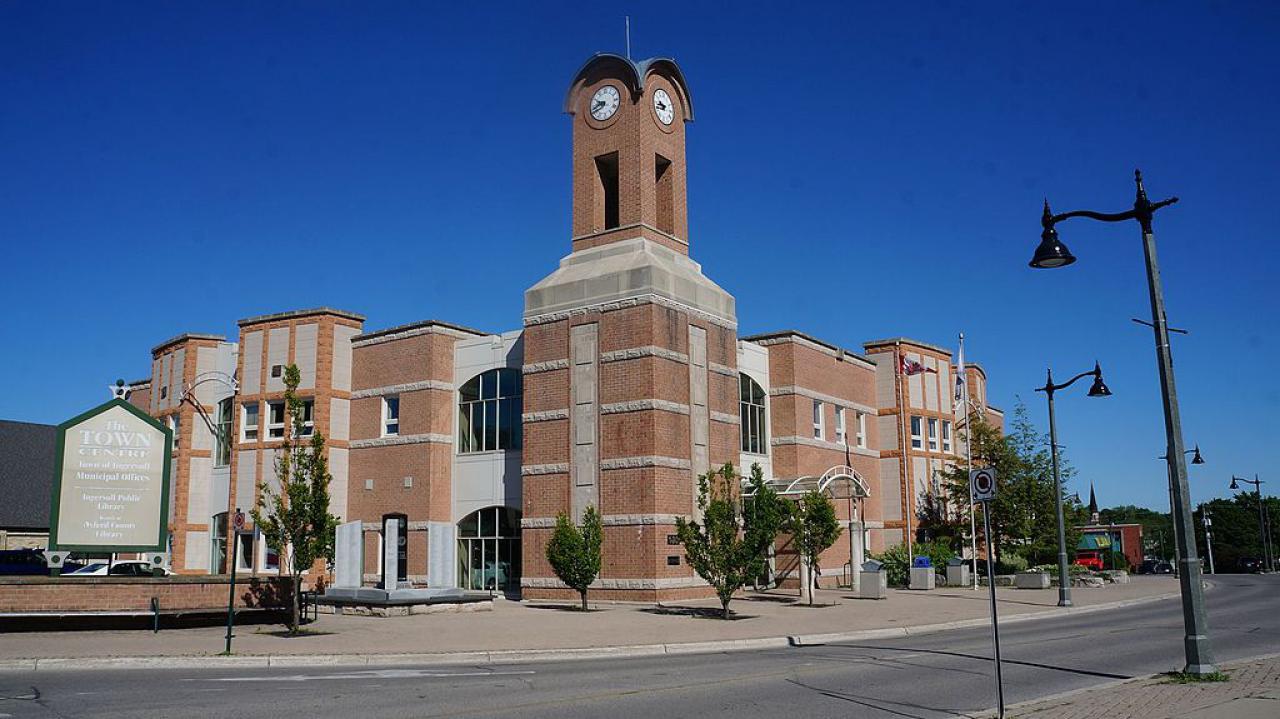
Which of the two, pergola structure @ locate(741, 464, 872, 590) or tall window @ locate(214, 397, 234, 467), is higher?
tall window @ locate(214, 397, 234, 467)

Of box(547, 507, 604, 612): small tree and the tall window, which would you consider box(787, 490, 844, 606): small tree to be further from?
the tall window

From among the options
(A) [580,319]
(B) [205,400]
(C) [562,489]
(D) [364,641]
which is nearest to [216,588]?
(D) [364,641]

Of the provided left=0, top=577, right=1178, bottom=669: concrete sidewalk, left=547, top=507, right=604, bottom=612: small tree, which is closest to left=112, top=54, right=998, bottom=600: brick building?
left=547, top=507, right=604, bottom=612: small tree

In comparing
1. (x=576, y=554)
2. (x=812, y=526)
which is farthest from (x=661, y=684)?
(x=812, y=526)

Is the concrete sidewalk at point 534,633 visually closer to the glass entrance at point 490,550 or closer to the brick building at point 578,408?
the brick building at point 578,408

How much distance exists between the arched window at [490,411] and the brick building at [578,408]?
9 cm

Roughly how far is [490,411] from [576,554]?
11.2m

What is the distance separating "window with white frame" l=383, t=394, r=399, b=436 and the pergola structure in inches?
554

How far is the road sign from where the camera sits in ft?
38.0

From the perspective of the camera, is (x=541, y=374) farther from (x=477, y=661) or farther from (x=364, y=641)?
(x=477, y=661)

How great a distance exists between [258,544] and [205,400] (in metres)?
8.09

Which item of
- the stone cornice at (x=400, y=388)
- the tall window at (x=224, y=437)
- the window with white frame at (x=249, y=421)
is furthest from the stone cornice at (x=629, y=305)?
the tall window at (x=224, y=437)

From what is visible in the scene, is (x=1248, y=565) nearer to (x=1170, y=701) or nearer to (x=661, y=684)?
(x=1170, y=701)

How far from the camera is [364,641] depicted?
20906 mm
